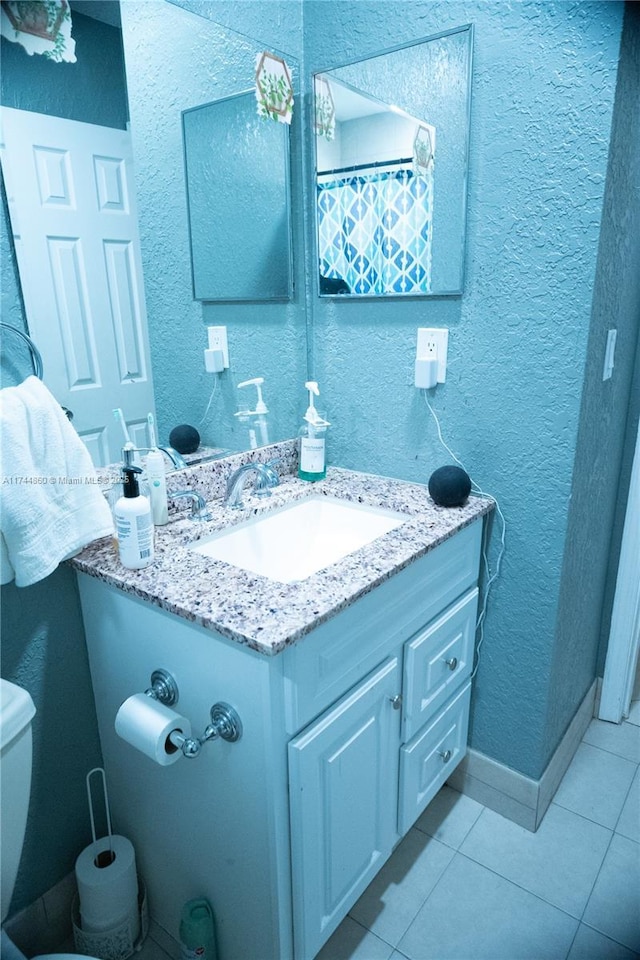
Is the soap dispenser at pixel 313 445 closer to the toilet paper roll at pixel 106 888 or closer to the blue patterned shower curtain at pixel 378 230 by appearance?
the blue patterned shower curtain at pixel 378 230

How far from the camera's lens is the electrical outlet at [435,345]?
140 cm

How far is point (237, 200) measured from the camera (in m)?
1.47

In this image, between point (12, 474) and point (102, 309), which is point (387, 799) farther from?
point (102, 309)

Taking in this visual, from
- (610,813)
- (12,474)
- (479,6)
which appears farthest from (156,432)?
(610,813)

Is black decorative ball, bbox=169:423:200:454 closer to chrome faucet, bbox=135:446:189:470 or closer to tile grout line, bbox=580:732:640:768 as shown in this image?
chrome faucet, bbox=135:446:189:470

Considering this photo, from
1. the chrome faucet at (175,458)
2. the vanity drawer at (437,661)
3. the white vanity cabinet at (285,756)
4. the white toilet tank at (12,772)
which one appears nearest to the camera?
the white toilet tank at (12,772)

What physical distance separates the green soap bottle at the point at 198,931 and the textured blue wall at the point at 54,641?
33cm

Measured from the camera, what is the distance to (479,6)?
121cm

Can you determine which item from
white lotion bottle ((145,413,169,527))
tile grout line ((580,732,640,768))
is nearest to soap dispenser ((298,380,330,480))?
white lotion bottle ((145,413,169,527))

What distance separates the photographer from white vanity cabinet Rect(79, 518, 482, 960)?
37.4 inches

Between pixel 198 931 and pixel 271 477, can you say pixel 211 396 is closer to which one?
pixel 271 477

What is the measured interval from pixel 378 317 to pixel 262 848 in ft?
3.90

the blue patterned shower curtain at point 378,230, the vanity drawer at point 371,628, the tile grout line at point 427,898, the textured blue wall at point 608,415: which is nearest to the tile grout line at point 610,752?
the textured blue wall at point 608,415

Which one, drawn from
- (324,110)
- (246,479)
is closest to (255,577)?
(246,479)
